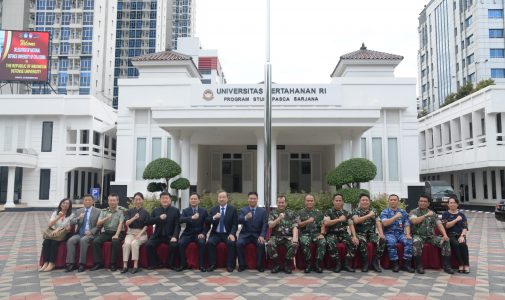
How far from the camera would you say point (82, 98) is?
22672 mm

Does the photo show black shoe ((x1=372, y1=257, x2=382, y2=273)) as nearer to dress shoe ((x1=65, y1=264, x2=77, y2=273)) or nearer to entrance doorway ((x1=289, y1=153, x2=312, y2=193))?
dress shoe ((x1=65, y1=264, x2=77, y2=273))

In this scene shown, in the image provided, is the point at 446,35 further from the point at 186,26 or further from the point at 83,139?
the point at 186,26

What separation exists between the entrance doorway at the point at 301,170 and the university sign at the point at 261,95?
6403 mm

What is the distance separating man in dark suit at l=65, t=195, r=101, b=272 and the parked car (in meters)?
15.5

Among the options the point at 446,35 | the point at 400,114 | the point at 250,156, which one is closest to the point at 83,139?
the point at 250,156

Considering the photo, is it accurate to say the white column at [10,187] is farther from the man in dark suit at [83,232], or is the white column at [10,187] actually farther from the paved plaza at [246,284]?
the man in dark suit at [83,232]

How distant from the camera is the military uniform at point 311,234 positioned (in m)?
6.66

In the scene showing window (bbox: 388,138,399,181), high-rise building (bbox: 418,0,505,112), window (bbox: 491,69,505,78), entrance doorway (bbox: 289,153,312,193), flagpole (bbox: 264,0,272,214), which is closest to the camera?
flagpole (bbox: 264,0,272,214)

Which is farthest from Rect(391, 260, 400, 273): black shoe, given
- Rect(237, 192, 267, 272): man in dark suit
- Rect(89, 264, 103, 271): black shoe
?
Rect(89, 264, 103, 271): black shoe

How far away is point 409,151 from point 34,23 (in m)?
48.4

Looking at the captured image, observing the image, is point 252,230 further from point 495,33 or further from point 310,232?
point 495,33

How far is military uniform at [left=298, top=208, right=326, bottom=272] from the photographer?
21.9ft

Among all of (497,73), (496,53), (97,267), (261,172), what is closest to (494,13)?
(496,53)

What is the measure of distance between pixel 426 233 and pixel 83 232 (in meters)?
5.89
